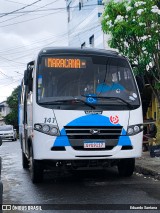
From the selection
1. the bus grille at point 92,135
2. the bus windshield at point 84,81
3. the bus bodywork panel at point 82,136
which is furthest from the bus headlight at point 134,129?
the bus windshield at point 84,81

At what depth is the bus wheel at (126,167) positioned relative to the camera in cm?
960

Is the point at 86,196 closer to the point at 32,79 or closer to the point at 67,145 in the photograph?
the point at 67,145

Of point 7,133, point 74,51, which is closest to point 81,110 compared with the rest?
point 74,51

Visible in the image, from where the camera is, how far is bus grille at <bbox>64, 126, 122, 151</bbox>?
27.4ft

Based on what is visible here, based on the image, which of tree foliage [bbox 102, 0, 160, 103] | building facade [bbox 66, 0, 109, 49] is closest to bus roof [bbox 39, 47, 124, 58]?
tree foliage [bbox 102, 0, 160, 103]

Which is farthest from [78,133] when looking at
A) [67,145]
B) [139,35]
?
[139,35]

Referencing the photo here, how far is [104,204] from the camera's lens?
22.4 feet

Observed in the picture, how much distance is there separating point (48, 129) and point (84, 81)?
132 centimetres

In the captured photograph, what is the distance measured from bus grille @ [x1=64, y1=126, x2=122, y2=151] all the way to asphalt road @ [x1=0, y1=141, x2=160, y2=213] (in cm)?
88

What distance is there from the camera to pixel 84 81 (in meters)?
8.90

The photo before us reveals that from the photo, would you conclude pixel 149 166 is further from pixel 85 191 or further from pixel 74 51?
pixel 74 51

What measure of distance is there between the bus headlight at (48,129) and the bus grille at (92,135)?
0.21 m

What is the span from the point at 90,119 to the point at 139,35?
209 inches

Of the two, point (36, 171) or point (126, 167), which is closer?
point (36, 171)
